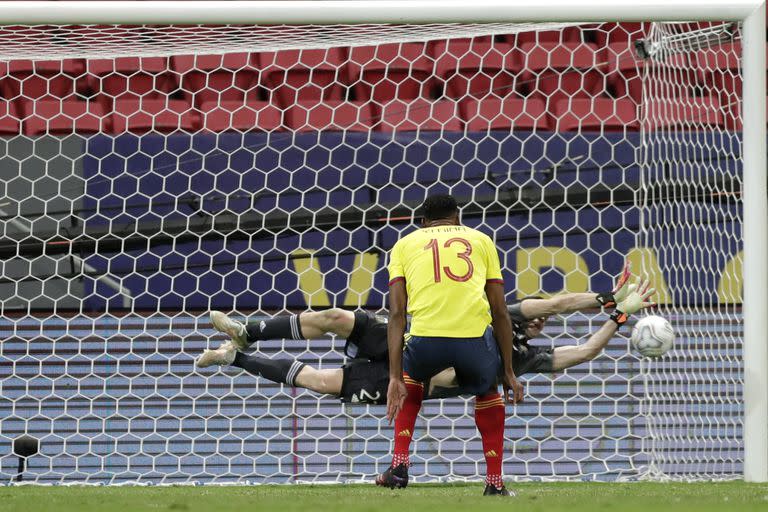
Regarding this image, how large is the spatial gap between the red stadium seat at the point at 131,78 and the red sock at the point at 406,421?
12.3ft

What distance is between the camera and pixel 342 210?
7.24 metres

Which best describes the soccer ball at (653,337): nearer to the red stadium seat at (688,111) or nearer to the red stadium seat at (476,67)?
the red stadium seat at (688,111)

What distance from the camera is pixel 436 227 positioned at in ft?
15.8

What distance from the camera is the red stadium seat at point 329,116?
25.4ft

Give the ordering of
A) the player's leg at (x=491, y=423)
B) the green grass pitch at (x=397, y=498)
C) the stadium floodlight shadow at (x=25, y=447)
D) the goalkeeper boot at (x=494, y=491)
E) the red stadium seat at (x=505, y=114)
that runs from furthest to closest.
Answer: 1. the red stadium seat at (x=505, y=114)
2. the stadium floodlight shadow at (x=25, y=447)
3. the player's leg at (x=491, y=423)
4. the goalkeeper boot at (x=494, y=491)
5. the green grass pitch at (x=397, y=498)

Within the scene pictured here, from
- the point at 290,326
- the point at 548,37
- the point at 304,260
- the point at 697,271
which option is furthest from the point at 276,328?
the point at 548,37

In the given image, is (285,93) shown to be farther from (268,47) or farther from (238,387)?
(238,387)

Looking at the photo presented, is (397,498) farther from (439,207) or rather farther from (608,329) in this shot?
(608,329)

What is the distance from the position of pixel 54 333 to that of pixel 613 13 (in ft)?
12.0

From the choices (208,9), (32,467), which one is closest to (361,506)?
(208,9)

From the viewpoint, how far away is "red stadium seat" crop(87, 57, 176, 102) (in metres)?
7.97

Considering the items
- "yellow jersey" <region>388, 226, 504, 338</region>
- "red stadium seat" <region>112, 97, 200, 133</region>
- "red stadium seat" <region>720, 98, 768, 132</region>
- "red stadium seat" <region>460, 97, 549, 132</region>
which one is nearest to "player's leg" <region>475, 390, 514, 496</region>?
"yellow jersey" <region>388, 226, 504, 338</region>

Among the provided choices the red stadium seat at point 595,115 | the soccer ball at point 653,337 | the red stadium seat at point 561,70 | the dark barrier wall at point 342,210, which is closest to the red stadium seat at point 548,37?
the red stadium seat at point 561,70

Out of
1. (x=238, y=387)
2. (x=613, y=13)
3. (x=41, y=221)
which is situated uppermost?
(x=613, y=13)
